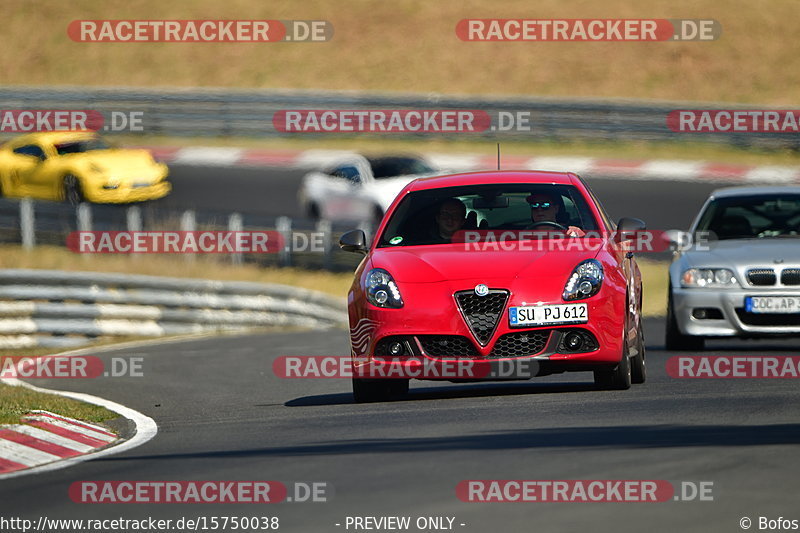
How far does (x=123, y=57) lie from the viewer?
44031 mm

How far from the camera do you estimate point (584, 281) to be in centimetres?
982

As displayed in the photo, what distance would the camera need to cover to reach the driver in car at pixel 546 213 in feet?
34.6

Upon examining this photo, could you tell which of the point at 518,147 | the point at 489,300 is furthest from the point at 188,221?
the point at 489,300

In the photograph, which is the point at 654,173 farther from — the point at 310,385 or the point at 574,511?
the point at 574,511

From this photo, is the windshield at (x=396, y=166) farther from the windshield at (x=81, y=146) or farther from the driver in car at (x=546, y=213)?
the driver in car at (x=546, y=213)

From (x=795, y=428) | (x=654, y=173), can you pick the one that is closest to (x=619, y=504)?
(x=795, y=428)

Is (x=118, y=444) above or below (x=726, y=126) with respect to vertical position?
below

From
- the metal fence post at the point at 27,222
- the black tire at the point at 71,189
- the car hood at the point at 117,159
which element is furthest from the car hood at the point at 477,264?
the black tire at the point at 71,189

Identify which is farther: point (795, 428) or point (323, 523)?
point (795, 428)

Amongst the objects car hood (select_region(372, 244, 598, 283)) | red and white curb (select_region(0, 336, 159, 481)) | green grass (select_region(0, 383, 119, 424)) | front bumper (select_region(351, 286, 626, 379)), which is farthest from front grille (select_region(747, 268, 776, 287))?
green grass (select_region(0, 383, 119, 424))

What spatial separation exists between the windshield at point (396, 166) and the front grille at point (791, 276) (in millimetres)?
13820

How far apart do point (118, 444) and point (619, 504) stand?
143 inches

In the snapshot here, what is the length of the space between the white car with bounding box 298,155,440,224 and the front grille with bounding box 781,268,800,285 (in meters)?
13.3

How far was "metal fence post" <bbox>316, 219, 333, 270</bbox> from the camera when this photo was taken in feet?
84.0
